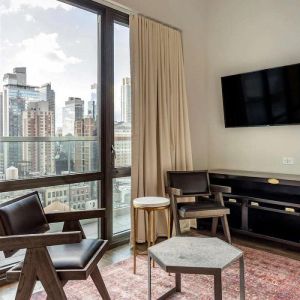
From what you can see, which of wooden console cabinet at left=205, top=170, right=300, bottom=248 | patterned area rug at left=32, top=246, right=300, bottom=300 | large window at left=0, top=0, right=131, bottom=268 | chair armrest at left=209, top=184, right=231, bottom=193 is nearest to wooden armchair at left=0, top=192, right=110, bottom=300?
patterned area rug at left=32, top=246, right=300, bottom=300

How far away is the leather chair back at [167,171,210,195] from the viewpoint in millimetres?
3463

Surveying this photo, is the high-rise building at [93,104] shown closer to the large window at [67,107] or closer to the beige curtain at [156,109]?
the large window at [67,107]

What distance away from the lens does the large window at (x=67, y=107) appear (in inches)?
102

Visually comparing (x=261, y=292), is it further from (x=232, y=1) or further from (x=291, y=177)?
(x=232, y=1)

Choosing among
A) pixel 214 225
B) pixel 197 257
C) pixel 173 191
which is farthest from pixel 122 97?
pixel 197 257

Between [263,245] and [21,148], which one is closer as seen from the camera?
[21,148]

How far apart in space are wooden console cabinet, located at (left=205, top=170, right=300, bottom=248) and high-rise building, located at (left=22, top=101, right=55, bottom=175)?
1.97 meters

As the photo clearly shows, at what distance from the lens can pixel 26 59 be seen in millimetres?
2686

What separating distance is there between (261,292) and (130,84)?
7.71 feet

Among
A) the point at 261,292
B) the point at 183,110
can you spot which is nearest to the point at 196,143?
the point at 183,110

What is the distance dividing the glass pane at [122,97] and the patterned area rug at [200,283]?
120cm

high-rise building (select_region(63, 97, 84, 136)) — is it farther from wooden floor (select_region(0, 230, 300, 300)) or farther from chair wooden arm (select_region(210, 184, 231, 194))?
chair wooden arm (select_region(210, 184, 231, 194))

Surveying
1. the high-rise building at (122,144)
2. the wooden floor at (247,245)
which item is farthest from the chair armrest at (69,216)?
the high-rise building at (122,144)

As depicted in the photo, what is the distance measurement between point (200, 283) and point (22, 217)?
1463 millimetres
